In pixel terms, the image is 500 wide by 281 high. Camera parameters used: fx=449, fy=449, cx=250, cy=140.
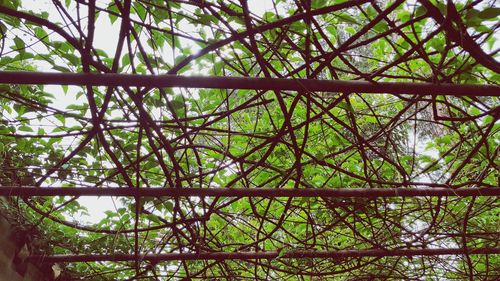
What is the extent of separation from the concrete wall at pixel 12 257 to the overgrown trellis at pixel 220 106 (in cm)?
7

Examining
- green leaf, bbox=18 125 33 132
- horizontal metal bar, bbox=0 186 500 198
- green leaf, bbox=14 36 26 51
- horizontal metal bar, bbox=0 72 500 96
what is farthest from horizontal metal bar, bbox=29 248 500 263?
horizontal metal bar, bbox=0 72 500 96

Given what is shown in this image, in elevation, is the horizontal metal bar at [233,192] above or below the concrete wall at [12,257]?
above

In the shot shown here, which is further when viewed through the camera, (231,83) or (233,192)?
(233,192)

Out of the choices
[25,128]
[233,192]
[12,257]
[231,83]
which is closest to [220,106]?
[233,192]

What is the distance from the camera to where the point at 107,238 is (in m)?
2.14

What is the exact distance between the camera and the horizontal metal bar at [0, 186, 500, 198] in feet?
5.21

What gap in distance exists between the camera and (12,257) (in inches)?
75.9

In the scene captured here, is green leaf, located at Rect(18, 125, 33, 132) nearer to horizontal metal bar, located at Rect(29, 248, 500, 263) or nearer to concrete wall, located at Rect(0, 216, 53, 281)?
concrete wall, located at Rect(0, 216, 53, 281)

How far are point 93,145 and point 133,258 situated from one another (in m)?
0.57

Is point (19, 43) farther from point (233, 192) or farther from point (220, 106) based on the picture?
point (233, 192)

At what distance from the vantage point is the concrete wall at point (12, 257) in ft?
6.07

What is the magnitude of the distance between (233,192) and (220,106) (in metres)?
0.37

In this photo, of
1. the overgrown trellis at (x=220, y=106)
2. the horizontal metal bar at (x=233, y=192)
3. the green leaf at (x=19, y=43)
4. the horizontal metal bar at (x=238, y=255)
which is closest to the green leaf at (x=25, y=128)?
the overgrown trellis at (x=220, y=106)

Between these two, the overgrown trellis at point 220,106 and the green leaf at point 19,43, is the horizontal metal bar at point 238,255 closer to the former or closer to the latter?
the overgrown trellis at point 220,106
